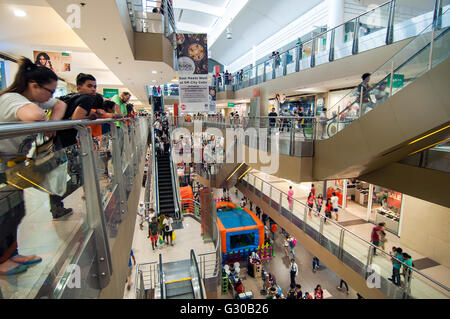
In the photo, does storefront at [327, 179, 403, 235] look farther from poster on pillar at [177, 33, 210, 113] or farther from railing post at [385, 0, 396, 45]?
poster on pillar at [177, 33, 210, 113]

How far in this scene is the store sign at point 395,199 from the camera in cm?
1076

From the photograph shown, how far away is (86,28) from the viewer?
6.14 metres

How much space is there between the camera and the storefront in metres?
10.9

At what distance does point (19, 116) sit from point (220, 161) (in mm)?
13550

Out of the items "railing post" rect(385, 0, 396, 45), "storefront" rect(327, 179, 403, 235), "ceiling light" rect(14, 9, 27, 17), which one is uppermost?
"railing post" rect(385, 0, 396, 45)

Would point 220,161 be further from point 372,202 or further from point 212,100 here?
point 372,202

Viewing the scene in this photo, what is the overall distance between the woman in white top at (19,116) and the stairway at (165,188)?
32.5ft

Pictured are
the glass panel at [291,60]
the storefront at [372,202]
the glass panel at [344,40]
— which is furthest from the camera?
the glass panel at [291,60]

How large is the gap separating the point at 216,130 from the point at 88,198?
13.0m

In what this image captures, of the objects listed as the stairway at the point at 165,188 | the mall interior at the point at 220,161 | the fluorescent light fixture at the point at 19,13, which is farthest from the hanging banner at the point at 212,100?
the fluorescent light fixture at the point at 19,13

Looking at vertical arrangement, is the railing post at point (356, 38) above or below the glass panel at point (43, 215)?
above

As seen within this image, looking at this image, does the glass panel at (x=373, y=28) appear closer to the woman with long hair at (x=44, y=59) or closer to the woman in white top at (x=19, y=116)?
the woman in white top at (x=19, y=116)

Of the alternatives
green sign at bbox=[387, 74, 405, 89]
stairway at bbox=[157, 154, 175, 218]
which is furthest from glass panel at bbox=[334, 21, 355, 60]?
stairway at bbox=[157, 154, 175, 218]

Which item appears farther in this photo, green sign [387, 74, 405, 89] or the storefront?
the storefront
